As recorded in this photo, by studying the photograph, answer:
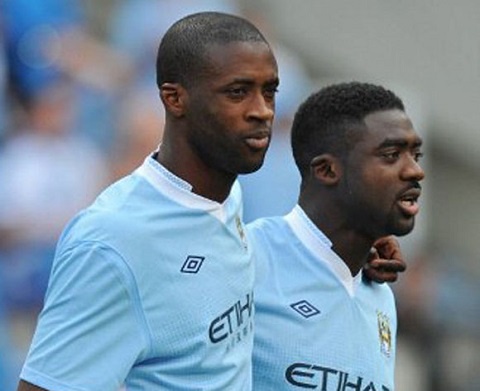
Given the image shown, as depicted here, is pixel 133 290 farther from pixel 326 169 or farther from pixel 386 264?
pixel 386 264

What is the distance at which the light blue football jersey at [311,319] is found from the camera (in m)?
5.20

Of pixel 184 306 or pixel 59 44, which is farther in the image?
pixel 59 44

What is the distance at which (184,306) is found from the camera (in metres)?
4.69

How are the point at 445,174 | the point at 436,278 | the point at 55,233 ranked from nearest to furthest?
the point at 55,233, the point at 436,278, the point at 445,174

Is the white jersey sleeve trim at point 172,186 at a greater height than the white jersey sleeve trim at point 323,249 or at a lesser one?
lesser

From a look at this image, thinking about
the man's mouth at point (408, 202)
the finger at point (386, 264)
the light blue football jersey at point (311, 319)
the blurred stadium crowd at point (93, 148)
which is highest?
the blurred stadium crowd at point (93, 148)

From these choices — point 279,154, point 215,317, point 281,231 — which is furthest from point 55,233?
point 215,317

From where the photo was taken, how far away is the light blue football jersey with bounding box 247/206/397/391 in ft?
17.1

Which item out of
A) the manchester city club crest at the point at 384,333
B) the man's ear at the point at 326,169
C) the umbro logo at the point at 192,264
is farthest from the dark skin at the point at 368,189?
the umbro logo at the point at 192,264

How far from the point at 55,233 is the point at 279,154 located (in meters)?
1.21

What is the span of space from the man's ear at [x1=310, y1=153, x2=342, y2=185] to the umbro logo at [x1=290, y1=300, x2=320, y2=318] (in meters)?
0.38

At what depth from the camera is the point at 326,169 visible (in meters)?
5.41

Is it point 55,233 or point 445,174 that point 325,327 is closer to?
point 55,233

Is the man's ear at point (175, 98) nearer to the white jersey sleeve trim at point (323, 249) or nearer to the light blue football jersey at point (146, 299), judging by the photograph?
the light blue football jersey at point (146, 299)
